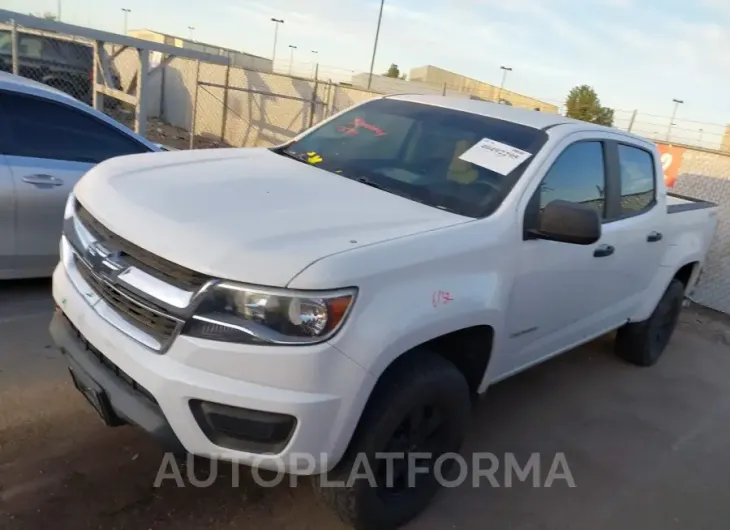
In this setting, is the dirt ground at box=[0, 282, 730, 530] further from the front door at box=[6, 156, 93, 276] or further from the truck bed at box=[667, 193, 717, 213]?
the truck bed at box=[667, 193, 717, 213]

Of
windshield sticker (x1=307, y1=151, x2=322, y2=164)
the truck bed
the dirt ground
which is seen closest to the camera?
the dirt ground

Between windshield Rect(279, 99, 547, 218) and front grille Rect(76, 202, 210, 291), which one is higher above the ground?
windshield Rect(279, 99, 547, 218)

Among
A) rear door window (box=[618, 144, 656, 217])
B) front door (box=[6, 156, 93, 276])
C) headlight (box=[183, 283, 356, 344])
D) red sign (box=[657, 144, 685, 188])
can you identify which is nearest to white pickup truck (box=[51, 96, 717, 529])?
headlight (box=[183, 283, 356, 344])

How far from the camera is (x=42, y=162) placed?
455 centimetres

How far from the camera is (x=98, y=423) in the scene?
333 centimetres

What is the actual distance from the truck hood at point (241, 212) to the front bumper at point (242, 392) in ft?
0.90

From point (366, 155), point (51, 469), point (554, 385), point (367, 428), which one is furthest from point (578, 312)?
point (51, 469)

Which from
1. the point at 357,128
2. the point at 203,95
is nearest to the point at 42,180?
the point at 357,128

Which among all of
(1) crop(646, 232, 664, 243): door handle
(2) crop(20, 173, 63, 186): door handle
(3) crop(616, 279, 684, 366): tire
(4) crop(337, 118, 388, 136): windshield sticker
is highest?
(4) crop(337, 118, 388, 136): windshield sticker

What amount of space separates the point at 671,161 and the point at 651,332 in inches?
143

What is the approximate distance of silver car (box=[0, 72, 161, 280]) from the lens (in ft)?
14.5

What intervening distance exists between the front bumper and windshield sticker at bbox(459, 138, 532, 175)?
145cm

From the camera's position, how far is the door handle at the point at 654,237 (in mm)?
4418

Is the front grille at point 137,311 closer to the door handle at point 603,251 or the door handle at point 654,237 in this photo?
the door handle at point 603,251
